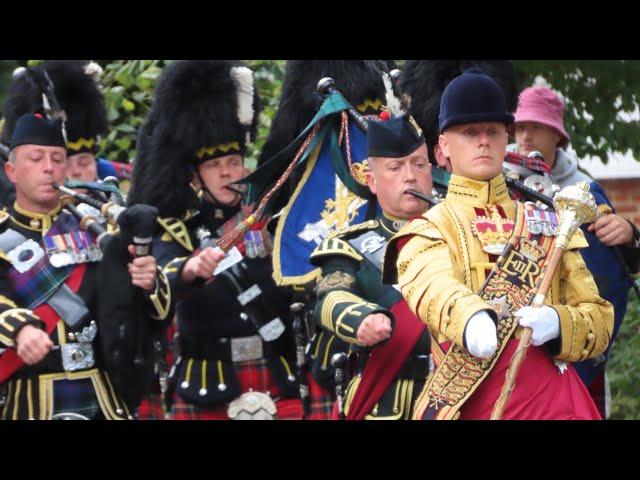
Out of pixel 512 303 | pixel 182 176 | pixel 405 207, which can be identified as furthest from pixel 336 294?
pixel 182 176

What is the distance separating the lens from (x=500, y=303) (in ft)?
19.3

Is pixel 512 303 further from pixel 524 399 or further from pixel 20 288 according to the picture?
pixel 20 288

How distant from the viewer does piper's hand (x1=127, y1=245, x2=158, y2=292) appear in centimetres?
761

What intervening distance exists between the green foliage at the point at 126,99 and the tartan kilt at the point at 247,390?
7.84 feet

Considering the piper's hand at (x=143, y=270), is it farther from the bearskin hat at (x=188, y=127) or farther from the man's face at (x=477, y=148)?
the man's face at (x=477, y=148)

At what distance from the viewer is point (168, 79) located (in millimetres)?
9250

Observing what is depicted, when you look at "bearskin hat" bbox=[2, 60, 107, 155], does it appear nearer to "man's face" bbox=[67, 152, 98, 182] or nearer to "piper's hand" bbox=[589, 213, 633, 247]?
"man's face" bbox=[67, 152, 98, 182]

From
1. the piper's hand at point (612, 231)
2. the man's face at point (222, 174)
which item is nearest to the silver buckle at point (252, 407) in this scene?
the man's face at point (222, 174)

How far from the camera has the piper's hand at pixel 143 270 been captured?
7.61 meters

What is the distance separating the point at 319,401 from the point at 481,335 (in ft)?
10.4

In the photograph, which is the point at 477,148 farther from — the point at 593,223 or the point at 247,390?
the point at 247,390

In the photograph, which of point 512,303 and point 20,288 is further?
point 20,288

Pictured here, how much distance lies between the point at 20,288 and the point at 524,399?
2.79 meters

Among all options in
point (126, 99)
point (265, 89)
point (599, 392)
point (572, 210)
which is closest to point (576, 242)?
point (572, 210)
